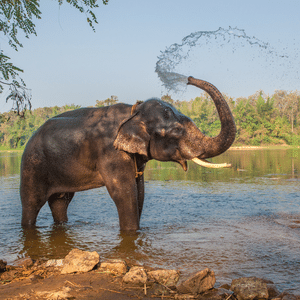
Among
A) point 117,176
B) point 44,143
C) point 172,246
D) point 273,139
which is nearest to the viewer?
point 172,246

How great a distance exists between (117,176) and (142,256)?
4.15 ft

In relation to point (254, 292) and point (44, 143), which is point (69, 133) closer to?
point (44, 143)

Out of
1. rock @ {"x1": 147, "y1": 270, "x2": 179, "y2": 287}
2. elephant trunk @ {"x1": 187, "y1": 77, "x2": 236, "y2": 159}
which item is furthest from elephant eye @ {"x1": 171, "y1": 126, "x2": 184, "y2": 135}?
rock @ {"x1": 147, "y1": 270, "x2": 179, "y2": 287}

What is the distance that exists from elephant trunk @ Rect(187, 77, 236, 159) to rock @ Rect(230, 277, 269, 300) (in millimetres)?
2331

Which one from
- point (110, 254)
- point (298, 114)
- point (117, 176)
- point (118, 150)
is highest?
point (298, 114)

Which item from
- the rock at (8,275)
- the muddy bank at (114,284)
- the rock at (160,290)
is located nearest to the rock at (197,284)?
the muddy bank at (114,284)

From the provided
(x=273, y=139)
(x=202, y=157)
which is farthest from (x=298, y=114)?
(x=202, y=157)

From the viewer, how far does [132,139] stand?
5.16m

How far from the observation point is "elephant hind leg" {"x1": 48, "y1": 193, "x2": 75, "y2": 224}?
607 centimetres

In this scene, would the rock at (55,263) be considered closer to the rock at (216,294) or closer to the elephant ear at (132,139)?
the rock at (216,294)

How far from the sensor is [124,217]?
17.4ft

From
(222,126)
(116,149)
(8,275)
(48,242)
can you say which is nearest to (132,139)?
(116,149)

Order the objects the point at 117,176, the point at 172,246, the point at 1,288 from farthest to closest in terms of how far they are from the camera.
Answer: the point at 117,176 → the point at 172,246 → the point at 1,288

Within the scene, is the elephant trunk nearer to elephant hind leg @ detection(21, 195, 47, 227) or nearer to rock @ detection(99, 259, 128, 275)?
rock @ detection(99, 259, 128, 275)
